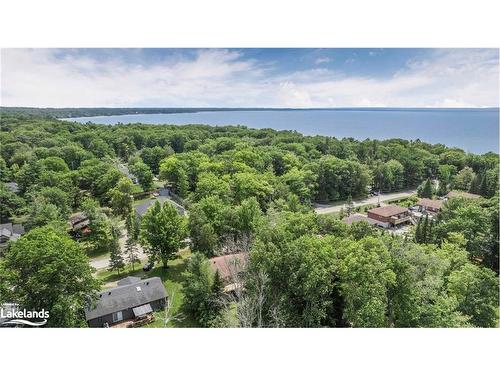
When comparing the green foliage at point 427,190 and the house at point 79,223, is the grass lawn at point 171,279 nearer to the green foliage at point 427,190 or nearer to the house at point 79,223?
the house at point 79,223

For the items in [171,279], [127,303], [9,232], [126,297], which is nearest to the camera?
[127,303]

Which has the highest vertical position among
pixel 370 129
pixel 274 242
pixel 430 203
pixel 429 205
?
pixel 370 129

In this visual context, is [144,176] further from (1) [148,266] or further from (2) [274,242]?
(2) [274,242]

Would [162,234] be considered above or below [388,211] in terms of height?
above

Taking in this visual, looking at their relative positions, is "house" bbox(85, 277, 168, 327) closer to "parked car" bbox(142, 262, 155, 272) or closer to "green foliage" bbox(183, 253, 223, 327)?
"green foliage" bbox(183, 253, 223, 327)

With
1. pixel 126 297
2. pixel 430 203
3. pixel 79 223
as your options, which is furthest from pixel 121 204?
pixel 430 203

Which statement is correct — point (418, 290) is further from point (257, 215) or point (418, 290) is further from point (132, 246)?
point (132, 246)
